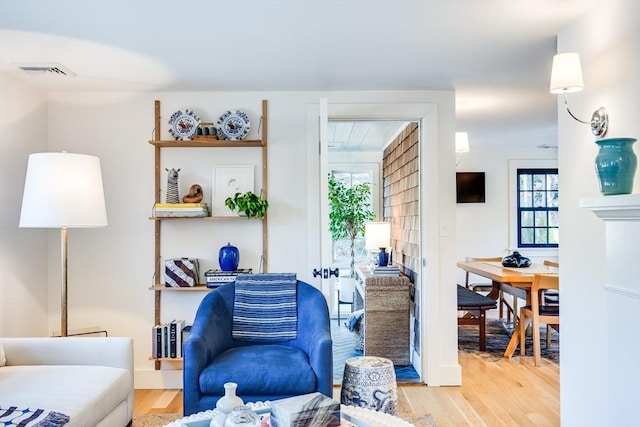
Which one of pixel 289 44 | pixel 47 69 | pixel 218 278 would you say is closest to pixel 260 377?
pixel 218 278

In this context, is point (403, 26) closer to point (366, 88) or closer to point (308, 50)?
point (308, 50)

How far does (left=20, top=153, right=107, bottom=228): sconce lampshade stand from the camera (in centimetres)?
282

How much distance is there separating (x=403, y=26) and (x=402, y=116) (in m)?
1.27

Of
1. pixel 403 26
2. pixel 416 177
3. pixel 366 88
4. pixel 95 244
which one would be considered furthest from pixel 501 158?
pixel 95 244

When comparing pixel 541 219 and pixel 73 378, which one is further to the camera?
pixel 541 219

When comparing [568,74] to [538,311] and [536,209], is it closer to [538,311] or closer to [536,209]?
[538,311]

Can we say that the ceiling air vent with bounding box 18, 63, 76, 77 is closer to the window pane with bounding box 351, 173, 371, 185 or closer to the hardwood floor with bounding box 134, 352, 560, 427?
the hardwood floor with bounding box 134, 352, 560, 427

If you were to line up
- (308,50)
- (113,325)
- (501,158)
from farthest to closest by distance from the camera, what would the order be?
(501,158) < (113,325) < (308,50)

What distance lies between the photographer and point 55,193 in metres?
2.84

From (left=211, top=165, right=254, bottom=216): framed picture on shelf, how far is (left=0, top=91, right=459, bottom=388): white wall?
0.08 meters

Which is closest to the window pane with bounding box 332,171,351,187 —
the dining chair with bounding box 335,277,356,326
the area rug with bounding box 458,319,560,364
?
the dining chair with bounding box 335,277,356,326

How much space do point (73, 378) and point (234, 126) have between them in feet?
6.75

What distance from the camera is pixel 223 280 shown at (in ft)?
11.5

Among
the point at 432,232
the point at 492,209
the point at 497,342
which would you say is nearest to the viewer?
the point at 432,232
